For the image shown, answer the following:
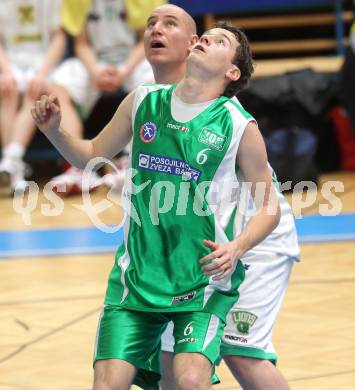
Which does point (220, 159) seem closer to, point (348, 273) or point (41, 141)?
point (348, 273)

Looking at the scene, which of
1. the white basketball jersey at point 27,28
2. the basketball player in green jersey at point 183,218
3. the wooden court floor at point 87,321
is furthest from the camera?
the white basketball jersey at point 27,28

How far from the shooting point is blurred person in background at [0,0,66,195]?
29.6 feet

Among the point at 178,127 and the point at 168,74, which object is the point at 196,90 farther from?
the point at 168,74

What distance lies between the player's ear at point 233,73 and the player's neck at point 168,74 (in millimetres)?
327

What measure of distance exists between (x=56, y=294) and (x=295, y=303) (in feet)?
4.09

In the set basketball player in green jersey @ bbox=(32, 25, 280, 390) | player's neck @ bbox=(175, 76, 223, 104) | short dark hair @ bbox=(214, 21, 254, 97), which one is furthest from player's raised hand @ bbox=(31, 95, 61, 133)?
short dark hair @ bbox=(214, 21, 254, 97)

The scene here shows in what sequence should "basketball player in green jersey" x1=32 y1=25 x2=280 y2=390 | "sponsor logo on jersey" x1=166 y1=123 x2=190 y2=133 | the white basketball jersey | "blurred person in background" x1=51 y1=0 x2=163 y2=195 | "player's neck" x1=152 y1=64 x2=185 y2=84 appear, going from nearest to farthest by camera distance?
"basketball player in green jersey" x1=32 y1=25 x2=280 y2=390 < "sponsor logo on jersey" x1=166 y1=123 x2=190 y2=133 < "player's neck" x1=152 y1=64 x2=185 y2=84 < "blurred person in background" x1=51 y1=0 x2=163 y2=195 < the white basketball jersey

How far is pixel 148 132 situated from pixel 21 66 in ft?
20.0

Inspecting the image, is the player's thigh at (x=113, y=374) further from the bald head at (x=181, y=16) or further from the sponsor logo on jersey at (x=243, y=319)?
the bald head at (x=181, y=16)

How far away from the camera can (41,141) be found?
10.1 m

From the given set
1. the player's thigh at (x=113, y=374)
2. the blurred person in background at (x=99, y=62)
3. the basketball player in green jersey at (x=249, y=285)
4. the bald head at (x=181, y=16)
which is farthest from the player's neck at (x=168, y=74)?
the blurred person in background at (x=99, y=62)

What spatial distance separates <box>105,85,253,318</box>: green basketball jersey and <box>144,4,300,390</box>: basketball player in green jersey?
0.55 ft

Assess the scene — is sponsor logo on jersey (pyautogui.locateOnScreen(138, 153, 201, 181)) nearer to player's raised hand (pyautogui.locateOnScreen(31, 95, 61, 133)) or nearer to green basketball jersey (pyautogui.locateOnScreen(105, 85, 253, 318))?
Result: green basketball jersey (pyautogui.locateOnScreen(105, 85, 253, 318))

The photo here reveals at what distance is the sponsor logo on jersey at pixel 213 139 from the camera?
3375mm
